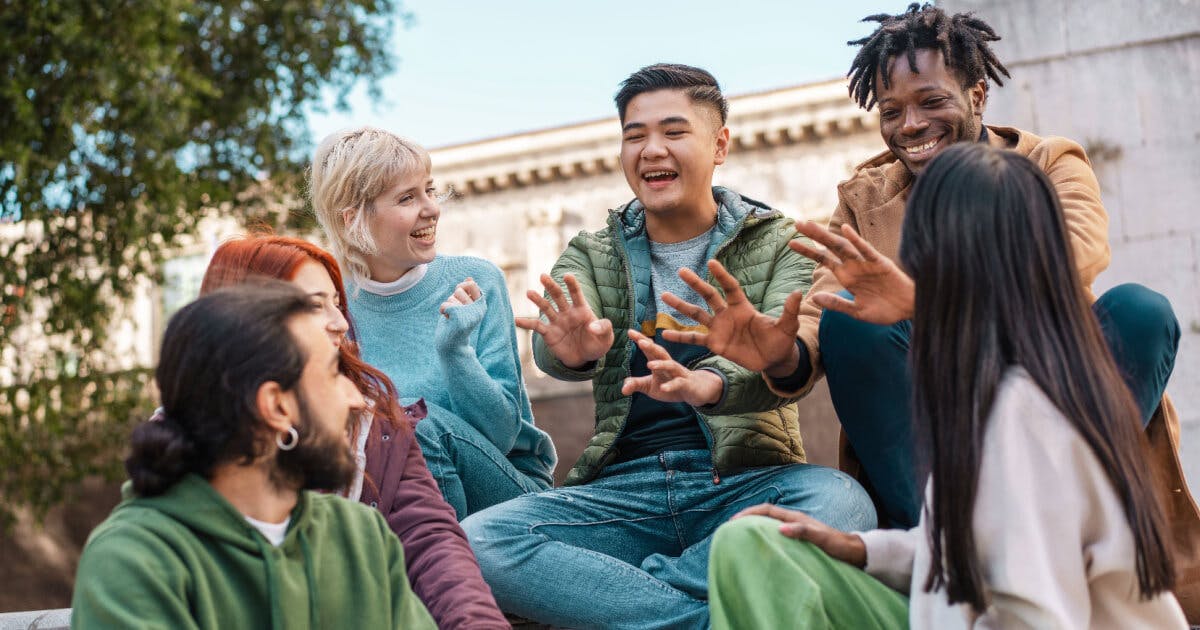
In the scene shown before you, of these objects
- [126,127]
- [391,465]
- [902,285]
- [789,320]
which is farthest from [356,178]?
[126,127]

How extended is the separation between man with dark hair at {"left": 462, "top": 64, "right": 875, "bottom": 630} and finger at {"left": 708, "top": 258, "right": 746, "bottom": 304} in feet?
0.04

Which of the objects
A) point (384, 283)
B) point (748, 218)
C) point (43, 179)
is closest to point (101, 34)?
point (43, 179)

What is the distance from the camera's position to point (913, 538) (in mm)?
2352

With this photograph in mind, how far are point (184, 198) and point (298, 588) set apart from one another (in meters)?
7.78

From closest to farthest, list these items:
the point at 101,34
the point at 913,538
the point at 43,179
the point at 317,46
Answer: the point at 913,538
the point at 101,34
the point at 43,179
the point at 317,46

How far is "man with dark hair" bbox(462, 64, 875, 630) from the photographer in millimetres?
2936

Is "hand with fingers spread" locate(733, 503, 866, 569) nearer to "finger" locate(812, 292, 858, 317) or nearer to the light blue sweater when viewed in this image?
"finger" locate(812, 292, 858, 317)

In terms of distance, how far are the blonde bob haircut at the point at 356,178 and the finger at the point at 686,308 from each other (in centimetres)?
126

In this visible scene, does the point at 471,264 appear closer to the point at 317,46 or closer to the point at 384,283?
the point at 384,283

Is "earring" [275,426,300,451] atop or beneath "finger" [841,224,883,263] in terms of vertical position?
beneath

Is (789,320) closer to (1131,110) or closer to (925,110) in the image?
(925,110)

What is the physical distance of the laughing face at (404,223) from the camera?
11.9ft

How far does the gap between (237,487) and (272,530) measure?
3.8 inches

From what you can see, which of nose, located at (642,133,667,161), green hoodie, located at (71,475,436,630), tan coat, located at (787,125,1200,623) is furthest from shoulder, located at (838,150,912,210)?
green hoodie, located at (71,475,436,630)
